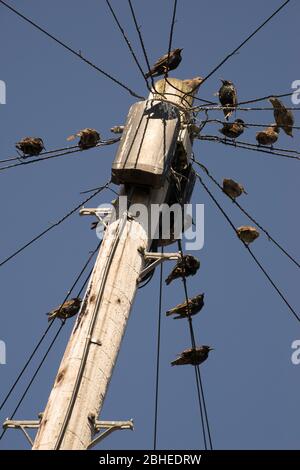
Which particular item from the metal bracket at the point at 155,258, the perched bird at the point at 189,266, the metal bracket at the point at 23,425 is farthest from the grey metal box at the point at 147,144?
the metal bracket at the point at 23,425

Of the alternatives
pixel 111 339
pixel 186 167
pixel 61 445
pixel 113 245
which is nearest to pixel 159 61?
pixel 186 167

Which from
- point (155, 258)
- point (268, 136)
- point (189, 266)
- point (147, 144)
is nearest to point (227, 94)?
point (268, 136)

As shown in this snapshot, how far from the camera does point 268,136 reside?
1348 cm

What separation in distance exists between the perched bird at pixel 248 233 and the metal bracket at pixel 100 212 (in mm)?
2438

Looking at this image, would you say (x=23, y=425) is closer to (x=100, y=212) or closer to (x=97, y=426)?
(x=97, y=426)

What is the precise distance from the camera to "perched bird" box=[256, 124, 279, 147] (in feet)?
44.3

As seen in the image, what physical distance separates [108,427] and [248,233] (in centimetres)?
464

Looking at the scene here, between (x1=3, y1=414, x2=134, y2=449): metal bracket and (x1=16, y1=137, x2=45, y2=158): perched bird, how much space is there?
430 cm

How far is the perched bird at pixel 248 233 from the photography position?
13086 mm

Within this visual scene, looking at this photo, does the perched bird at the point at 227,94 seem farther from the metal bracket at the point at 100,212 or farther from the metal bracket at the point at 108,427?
the metal bracket at the point at 108,427

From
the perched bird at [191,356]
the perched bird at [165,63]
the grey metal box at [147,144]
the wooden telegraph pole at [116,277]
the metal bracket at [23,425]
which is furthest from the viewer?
the perched bird at [165,63]

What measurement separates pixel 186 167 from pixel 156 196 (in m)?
0.94

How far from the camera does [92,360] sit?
9.23m

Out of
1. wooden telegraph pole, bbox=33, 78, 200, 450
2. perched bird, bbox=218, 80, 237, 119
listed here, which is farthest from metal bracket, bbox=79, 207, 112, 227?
perched bird, bbox=218, 80, 237, 119
